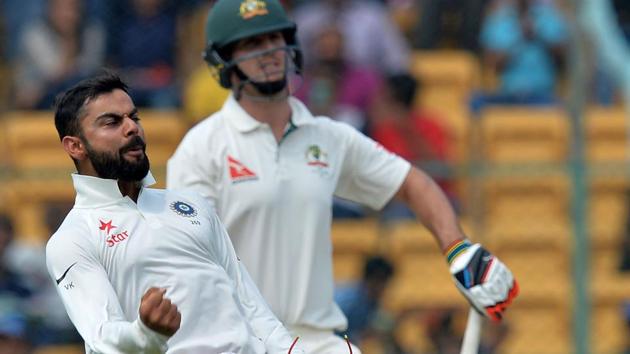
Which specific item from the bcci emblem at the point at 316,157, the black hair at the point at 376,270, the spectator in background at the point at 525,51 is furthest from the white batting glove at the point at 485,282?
the spectator in background at the point at 525,51

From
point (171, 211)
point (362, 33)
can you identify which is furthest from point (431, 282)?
point (171, 211)

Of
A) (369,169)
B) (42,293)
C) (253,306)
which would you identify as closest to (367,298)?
(42,293)

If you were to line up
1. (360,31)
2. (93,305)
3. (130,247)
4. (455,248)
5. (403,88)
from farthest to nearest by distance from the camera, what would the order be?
(360,31) < (403,88) < (455,248) < (130,247) < (93,305)

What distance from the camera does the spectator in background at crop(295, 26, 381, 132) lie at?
9898 millimetres

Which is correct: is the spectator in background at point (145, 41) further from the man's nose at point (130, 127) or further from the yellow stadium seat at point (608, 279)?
the man's nose at point (130, 127)

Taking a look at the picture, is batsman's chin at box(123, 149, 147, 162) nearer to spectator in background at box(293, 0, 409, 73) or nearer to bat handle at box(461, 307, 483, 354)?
bat handle at box(461, 307, 483, 354)

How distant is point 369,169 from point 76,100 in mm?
1744

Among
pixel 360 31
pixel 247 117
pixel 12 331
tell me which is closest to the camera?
pixel 247 117

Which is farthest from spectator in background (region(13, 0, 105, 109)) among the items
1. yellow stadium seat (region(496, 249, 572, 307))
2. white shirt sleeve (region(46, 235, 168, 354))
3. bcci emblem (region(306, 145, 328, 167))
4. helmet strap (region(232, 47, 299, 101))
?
white shirt sleeve (region(46, 235, 168, 354))

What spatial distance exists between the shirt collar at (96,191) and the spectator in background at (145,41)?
5624 mm

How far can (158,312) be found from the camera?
167 inches

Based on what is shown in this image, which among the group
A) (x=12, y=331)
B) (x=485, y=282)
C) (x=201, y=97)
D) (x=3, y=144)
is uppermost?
(x=485, y=282)

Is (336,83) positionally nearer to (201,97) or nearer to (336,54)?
(336,54)

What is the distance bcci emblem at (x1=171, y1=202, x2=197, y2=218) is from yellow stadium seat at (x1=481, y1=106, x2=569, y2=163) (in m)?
5.33
